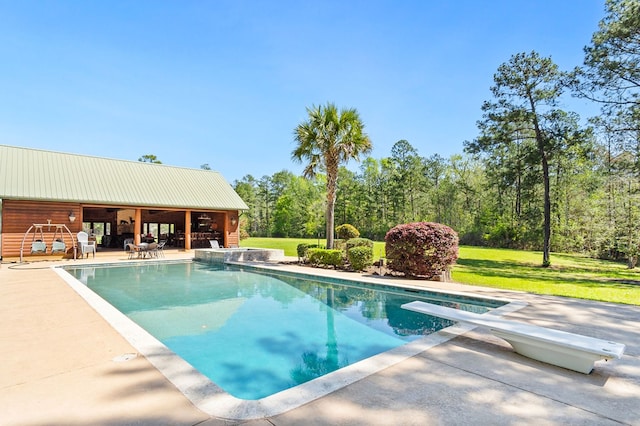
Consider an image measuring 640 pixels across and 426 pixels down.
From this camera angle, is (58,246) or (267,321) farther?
(58,246)

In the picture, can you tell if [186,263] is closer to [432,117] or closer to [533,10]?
[533,10]

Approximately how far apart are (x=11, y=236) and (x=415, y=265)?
1583 cm

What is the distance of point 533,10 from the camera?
1038 centimetres

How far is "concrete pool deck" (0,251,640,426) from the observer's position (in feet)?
7.77

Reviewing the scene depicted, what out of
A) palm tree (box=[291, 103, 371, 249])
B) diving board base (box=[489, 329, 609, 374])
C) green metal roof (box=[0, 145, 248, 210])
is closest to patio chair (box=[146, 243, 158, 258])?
green metal roof (box=[0, 145, 248, 210])

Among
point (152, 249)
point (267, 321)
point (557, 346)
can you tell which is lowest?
point (267, 321)

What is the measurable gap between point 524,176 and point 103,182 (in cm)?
2905

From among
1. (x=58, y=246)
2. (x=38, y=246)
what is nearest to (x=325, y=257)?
(x=58, y=246)

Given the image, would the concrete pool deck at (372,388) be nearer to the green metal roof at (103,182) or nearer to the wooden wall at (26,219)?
the wooden wall at (26,219)

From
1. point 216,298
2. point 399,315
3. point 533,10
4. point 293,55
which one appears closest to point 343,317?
point 399,315

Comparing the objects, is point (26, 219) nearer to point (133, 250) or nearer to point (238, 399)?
point (133, 250)

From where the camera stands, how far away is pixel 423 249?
31.1 feet

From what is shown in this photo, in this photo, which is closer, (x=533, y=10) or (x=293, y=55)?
(x=533, y=10)

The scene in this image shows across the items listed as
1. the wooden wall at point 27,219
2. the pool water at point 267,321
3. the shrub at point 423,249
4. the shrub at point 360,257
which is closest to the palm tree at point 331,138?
the shrub at point 360,257
